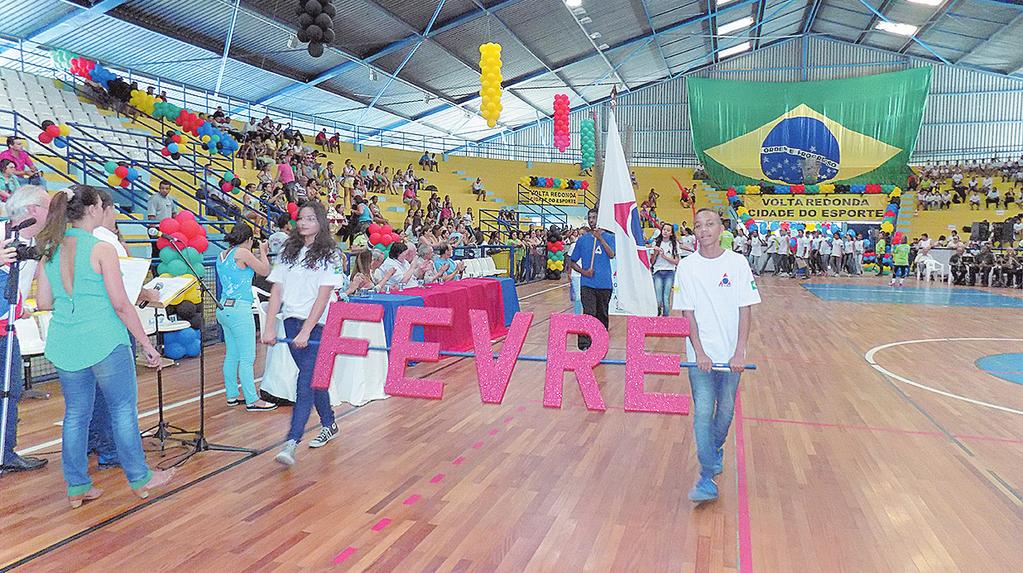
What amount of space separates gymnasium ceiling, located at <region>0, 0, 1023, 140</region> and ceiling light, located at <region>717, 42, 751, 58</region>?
0.52ft

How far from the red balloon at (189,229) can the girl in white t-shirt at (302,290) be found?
2094mm

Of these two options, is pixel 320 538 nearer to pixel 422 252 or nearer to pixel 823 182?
pixel 422 252

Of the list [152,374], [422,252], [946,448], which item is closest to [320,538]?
[946,448]

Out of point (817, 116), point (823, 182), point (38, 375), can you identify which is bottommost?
Answer: point (38, 375)

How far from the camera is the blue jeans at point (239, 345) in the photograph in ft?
16.5

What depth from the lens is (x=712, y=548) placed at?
2924mm

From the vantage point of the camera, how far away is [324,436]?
433 centimetres

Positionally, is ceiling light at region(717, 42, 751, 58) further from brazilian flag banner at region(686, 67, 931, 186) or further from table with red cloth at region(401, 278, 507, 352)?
table with red cloth at region(401, 278, 507, 352)

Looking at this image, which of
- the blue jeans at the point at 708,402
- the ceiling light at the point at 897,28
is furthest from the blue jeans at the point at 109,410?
the ceiling light at the point at 897,28

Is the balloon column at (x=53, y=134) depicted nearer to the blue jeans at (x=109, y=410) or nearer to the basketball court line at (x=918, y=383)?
the blue jeans at (x=109, y=410)

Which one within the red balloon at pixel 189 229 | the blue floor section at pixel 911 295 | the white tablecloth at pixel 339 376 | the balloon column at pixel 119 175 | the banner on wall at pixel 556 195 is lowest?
the blue floor section at pixel 911 295

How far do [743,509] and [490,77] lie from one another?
34.8 feet

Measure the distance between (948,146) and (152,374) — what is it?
97.6 ft

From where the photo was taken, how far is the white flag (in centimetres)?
521
